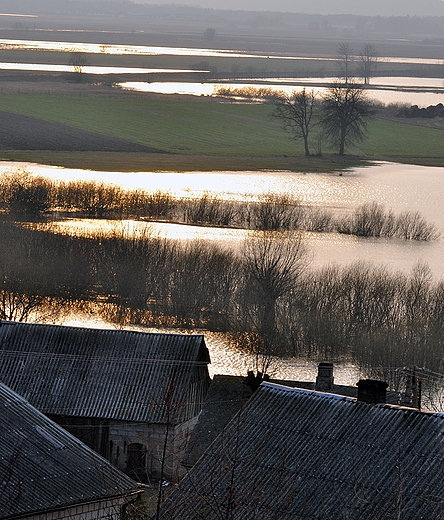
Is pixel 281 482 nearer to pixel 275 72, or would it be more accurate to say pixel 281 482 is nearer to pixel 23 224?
pixel 23 224

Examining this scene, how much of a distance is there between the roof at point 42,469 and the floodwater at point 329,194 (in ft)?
103

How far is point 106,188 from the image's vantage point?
65562 mm

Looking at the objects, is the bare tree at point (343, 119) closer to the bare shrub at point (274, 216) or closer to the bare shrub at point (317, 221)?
the bare shrub at point (274, 216)

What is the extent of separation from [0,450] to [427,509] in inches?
304

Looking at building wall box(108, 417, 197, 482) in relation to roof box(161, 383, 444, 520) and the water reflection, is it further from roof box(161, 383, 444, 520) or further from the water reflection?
the water reflection

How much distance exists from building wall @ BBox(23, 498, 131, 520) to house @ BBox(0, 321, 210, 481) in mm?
6823

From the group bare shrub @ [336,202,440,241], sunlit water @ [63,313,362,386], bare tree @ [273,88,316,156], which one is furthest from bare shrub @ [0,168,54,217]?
bare tree @ [273,88,316,156]

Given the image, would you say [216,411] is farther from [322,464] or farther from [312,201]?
[312,201]

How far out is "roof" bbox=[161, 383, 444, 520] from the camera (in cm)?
1711

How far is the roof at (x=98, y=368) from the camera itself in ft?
95.2

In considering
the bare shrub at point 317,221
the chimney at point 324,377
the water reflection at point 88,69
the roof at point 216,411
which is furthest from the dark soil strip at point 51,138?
the chimney at point 324,377

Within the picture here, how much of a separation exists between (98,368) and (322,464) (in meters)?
12.8

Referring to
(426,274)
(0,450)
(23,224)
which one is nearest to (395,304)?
(426,274)

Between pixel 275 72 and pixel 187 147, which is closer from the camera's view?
pixel 187 147
